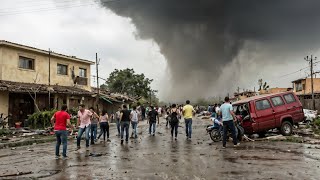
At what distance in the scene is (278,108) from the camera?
628 inches

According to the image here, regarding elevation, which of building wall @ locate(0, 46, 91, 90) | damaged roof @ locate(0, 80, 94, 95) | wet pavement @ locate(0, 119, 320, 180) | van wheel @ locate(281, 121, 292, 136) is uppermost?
building wall @ locate(0, 46, 91, 90)

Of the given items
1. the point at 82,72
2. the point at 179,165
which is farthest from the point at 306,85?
the point at 179,165

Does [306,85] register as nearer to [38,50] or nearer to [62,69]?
[62,69]

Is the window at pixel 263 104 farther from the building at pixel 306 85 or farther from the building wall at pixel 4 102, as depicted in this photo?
the building at pixel 306 85

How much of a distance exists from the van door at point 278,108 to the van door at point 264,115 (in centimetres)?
21

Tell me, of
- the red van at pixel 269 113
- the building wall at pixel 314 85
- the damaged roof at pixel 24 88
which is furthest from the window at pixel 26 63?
the building wall at pixel 314 85

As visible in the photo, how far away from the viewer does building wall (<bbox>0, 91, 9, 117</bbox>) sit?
24.8 meters

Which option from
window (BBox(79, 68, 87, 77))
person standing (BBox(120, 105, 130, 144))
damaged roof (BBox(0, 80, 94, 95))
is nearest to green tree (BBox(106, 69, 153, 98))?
window (BBox(79, 68, 87, 77))

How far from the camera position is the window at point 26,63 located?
28116mm

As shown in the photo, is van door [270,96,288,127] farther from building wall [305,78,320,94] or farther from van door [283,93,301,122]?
building wall [305,78,320,94]

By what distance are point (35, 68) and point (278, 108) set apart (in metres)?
21.4

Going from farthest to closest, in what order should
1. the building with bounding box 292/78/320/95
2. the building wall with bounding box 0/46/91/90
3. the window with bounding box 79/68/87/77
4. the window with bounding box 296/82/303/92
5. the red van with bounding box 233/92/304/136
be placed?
the window with bounding box 296/82/303/92
the building with bounding box 292/78/320/95
the window with bounding box 79/68/87/77
the building wall with bounding box 0/46/91/90
the red van with bounding box 233/92/304/136

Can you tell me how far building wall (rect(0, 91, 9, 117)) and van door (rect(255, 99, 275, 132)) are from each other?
720 inches

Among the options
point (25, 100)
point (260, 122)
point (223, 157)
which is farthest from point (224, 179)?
point (25, 100)
